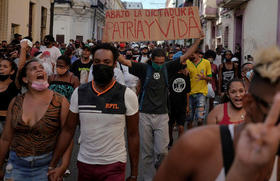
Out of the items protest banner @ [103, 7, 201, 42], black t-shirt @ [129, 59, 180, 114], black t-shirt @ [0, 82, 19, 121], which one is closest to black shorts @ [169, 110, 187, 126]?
protest banner @ [103, 7, 201, 42]

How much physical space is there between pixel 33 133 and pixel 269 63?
235cm

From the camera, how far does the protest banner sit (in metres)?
6.50

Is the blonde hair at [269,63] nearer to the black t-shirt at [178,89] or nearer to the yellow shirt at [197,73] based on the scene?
the black t-shirt at [178,89]

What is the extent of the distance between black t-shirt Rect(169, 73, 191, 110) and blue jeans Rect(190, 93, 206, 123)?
54 cm

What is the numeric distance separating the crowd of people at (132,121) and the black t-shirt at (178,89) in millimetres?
19

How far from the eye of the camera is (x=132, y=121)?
11.2 ft

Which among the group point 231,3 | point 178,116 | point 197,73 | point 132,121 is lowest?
point 178,116

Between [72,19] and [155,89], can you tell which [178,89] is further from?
[72,19]

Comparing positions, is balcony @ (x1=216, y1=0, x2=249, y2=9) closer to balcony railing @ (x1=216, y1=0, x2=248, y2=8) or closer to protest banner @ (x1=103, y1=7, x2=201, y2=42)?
balcony railing @ (x1=216, y1=0, x2=248, y2=8)

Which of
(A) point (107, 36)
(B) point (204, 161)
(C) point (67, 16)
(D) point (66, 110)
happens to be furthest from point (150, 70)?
(C) point (67, 16)

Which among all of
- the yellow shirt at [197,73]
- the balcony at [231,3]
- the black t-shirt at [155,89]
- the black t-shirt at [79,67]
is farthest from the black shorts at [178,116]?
the balcony at [231,3]

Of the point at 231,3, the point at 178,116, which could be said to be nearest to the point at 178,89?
the point at 178,116

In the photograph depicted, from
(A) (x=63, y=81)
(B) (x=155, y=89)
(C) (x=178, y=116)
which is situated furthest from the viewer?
(C) (x=178, y=116)

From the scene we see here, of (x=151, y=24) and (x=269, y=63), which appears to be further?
(x=151, y=24)
